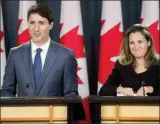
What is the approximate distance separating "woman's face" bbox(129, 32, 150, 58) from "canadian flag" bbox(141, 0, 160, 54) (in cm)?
87

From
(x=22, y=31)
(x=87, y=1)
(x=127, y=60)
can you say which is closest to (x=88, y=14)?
(x=87, y=1)

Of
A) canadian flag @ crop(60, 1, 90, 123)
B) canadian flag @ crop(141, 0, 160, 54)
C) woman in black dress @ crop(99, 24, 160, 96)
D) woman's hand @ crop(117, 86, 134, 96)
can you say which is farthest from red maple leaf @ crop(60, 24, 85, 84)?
woman's hand @ crop(117, 86, 134, 96)

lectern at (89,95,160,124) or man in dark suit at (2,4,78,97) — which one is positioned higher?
man in dark suit at (2,4,78,97)

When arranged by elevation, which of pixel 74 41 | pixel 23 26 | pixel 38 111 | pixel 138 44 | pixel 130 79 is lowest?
pixel 38 111

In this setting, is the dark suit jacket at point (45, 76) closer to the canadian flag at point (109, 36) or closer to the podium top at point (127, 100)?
the podium top at point (127, 100)

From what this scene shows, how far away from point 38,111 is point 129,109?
0.34m

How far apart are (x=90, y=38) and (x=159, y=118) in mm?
1599

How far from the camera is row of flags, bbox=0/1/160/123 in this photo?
3.07m

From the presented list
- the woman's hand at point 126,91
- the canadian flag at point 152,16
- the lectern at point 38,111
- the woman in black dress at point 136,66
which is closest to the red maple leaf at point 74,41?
the canadian flag at point 152,16

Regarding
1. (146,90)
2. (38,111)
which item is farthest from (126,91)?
(38,111)

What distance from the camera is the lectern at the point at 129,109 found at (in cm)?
152

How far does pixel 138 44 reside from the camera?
2172 millimetres

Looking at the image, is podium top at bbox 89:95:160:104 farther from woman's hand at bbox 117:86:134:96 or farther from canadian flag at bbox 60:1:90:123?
canadian flag at bbox 60:1:90:123

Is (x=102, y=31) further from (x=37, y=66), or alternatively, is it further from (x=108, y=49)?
(x=37, y=66)
